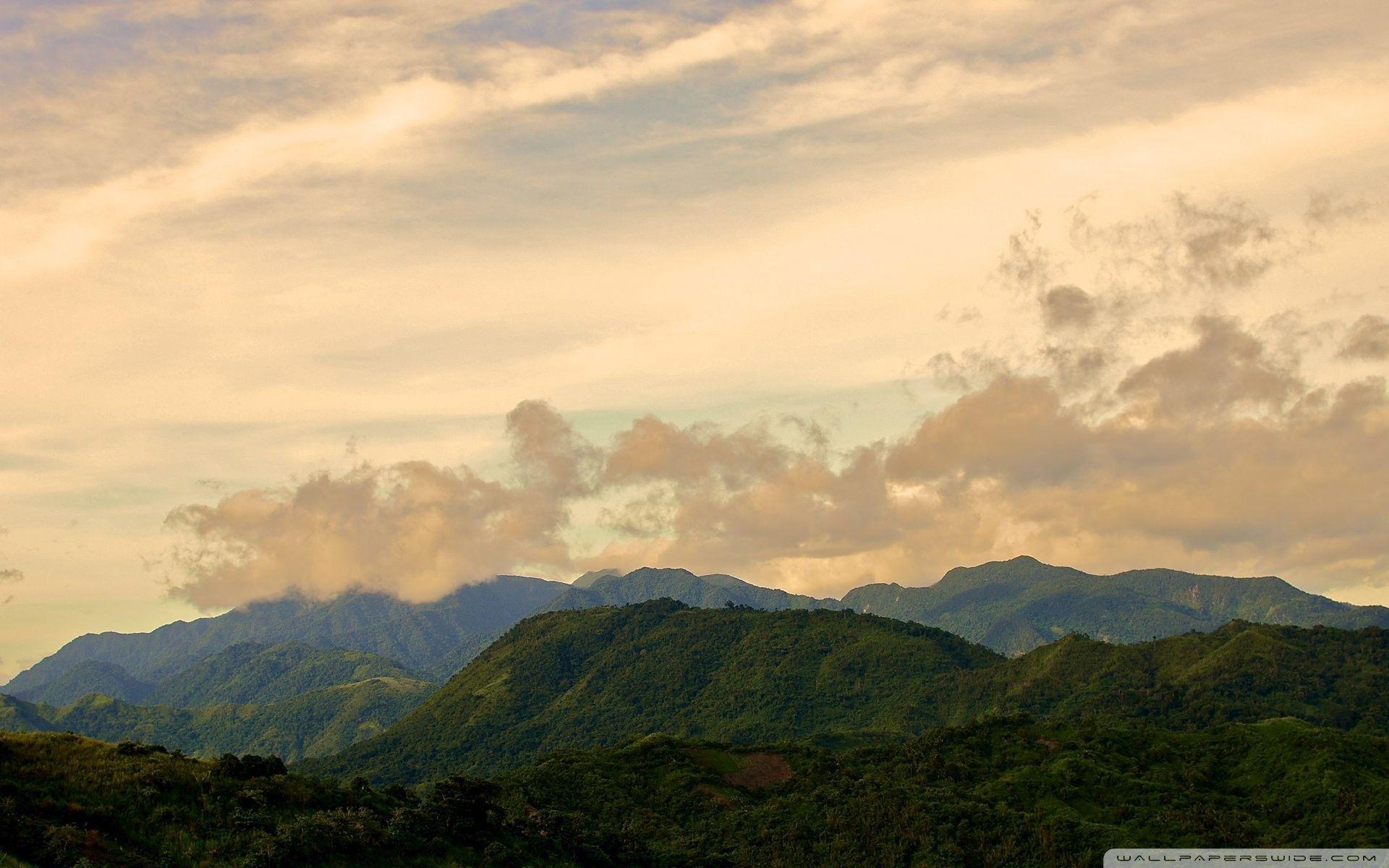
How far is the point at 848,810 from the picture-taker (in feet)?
545

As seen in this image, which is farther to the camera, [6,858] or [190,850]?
[190,850]

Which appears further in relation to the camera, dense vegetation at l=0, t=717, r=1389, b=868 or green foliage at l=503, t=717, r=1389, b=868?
green foliage at l=503, t=717, r=1389, b=868

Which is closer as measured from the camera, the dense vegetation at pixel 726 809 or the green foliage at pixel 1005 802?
the dense vegetation at pixel 726 809

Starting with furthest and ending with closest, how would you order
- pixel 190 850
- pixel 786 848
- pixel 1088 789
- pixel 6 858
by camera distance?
pixel 1088 789, pixel 786 848, pixel 190 850, pixel 6 858

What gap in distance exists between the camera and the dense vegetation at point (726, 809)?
77438 millimetres

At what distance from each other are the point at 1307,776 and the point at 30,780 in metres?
177

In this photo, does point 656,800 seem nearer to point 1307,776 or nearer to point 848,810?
point 848,810

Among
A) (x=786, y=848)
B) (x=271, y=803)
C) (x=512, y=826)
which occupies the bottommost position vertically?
(x=786, y=848)

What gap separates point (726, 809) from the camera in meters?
180

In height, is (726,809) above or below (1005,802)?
below

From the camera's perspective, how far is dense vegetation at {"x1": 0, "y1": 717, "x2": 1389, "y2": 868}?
77438 mm

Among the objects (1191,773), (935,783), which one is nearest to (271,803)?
(935,783)

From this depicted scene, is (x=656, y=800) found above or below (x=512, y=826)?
below

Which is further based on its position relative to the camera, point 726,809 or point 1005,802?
point 726,809
